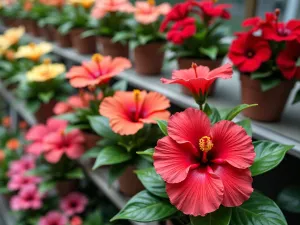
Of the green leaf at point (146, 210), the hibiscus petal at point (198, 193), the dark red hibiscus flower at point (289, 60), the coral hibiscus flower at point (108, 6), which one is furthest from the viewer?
the coral hibiscus flower at point (108, 6)

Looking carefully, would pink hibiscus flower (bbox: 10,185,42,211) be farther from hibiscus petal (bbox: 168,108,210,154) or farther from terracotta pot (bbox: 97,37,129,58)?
hibiscus petal (bbox: 168,108,210,154)

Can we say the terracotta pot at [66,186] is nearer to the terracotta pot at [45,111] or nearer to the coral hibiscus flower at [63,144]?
the coral hibiscus flower at [63,144]

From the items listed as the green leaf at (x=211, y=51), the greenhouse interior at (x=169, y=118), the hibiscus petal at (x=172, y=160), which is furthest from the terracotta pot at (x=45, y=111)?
the hibiscus petal at (x=172, y=160)

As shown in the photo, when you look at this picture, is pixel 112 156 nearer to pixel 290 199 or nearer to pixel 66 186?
pixel 290 199

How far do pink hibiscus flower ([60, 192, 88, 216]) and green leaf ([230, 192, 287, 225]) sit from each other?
3.25 ft

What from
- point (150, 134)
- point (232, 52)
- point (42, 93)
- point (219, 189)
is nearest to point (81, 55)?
point (42, 93)

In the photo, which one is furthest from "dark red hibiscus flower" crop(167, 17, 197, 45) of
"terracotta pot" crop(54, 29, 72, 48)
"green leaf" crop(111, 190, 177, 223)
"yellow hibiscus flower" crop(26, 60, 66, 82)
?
"terracotta pot" crop(54, 29, 72, 48)

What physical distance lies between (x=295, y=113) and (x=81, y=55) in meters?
1.08

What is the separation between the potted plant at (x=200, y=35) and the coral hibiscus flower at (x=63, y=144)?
53 cm

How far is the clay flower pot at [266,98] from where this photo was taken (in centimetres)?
84

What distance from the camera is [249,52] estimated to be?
2.77 ft

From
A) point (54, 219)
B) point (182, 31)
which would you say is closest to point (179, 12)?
point (182, 31)

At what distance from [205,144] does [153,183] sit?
0.19 meters

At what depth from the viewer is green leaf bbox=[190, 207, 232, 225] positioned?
23.4 inches
